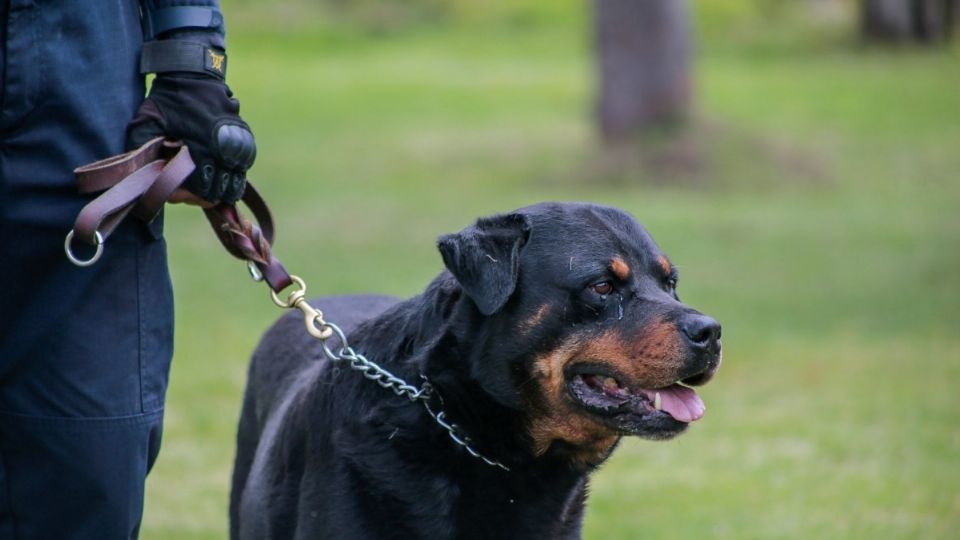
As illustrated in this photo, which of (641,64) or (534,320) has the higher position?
(534,320)

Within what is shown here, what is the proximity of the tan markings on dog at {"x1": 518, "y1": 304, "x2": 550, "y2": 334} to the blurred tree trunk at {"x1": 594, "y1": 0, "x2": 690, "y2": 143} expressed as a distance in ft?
48.2

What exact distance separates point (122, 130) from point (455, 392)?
116cm

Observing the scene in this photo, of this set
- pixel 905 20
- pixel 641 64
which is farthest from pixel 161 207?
pixel 905 20

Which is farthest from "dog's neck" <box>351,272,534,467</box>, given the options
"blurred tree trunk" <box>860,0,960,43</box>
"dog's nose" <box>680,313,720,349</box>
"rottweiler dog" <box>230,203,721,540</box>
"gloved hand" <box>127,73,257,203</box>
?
"blurred tree trunk" <box>860,0,960,43</box>

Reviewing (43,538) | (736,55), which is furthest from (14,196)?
(736,55)

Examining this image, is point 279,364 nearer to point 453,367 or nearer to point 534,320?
point 453,367

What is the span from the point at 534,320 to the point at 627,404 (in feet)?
1.15

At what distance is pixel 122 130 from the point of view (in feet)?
12.1

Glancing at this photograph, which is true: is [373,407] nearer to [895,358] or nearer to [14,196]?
[14,196]

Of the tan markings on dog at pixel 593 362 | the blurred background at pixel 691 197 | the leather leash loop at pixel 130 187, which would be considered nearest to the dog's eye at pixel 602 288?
the tan markings on dog at pixel 593 362

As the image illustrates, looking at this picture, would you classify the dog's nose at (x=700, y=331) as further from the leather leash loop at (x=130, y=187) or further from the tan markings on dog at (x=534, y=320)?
the leather leash loop at (x=130, y=187)

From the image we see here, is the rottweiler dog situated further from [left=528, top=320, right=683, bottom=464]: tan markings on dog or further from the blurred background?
the blurred background

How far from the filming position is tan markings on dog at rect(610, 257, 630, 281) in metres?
4.06

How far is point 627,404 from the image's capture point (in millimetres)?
3982
